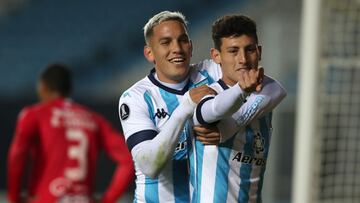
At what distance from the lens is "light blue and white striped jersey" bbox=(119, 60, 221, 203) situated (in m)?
4.41

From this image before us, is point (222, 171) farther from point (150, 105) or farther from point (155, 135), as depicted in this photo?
point (150, 105)

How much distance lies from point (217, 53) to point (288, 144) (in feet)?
28.9

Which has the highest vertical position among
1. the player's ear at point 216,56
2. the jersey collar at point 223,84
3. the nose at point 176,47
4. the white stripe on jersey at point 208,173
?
the nose at point 176,47

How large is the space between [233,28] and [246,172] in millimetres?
607

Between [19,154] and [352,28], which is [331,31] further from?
[19,154]

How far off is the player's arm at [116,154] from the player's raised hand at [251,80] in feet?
12.6

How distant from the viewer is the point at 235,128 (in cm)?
419

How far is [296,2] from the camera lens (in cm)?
1502

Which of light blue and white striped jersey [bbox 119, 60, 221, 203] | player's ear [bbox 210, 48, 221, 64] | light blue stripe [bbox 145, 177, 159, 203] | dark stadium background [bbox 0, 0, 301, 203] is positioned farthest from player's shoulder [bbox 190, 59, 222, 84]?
dark stadium background [bbox 0, 0, 301, 203]

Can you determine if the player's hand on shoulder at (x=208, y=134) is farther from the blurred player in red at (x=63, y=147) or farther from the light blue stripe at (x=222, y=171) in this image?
the blurred player in red at (x=63, y=147)

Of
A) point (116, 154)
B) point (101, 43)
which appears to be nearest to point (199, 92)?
point (116, 154)

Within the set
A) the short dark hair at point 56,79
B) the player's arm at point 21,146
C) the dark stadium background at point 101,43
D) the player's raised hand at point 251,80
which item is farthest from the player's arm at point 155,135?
the dark stadium background at point 101,43

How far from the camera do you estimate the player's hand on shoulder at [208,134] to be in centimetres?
413

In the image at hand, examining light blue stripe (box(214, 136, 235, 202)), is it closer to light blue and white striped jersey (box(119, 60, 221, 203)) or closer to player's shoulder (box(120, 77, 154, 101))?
light blue and white striped jersey (box(119, 60, 221, 203))
